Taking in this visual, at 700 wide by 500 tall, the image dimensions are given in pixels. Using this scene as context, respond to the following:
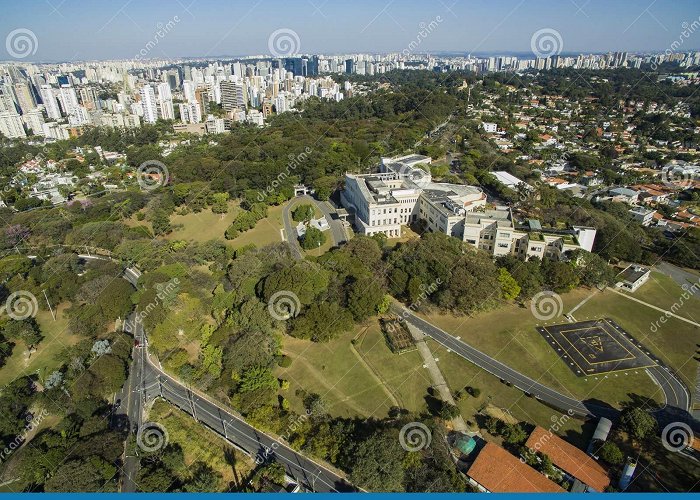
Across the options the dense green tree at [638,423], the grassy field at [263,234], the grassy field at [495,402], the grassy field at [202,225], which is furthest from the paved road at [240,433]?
the grassy field at [202,225]

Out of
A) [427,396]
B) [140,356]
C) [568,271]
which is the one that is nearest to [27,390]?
[140,356]

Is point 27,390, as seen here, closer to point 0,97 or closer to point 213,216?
point 213,216

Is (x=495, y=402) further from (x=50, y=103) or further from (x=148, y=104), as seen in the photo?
(x=50, y=103)

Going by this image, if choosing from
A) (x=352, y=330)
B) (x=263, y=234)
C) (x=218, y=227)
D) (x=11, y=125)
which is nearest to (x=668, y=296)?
(x=352, y=330)

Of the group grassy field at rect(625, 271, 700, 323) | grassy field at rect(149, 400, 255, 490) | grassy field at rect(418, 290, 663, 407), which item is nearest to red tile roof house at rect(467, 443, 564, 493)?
grassy field at rect(418, 290, 663, 407)

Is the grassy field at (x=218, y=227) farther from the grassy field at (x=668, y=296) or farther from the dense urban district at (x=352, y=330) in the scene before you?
the grassy field at (x=668, y=296)

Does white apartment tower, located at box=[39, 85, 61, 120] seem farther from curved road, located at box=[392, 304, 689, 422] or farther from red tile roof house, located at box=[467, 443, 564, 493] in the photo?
red tile roof house, located at box=[467, 443, 564, 493]
